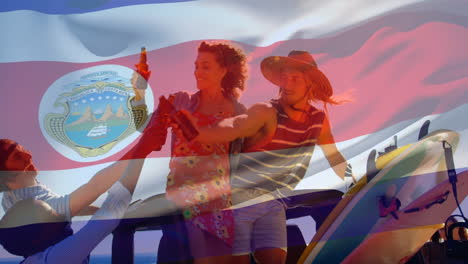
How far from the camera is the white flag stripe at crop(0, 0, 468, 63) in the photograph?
1.56m

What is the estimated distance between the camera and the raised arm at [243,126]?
148 cm

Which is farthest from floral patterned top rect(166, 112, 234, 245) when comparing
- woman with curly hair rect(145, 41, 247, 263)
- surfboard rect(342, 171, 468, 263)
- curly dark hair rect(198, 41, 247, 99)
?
surfboard rect(342, 171, 468, 263)

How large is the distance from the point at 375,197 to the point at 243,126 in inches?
18.2

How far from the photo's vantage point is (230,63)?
5.09 feet

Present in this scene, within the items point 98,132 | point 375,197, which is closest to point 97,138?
point 98,132

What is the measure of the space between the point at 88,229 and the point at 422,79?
1.19 metres

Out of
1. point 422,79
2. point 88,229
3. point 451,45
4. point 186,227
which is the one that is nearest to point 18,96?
point 88,229

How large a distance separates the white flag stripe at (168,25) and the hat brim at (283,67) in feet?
0.24

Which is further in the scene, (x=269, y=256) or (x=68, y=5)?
(x=68, y=5)

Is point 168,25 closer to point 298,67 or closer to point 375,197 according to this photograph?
point 298,67

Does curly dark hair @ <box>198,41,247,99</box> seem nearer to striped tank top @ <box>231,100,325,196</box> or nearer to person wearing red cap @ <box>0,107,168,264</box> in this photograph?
striped tank top @ <box>231,100,325,196</box>

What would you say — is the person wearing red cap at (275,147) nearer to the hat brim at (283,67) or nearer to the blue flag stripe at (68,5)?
the hat brim at (283,67)
